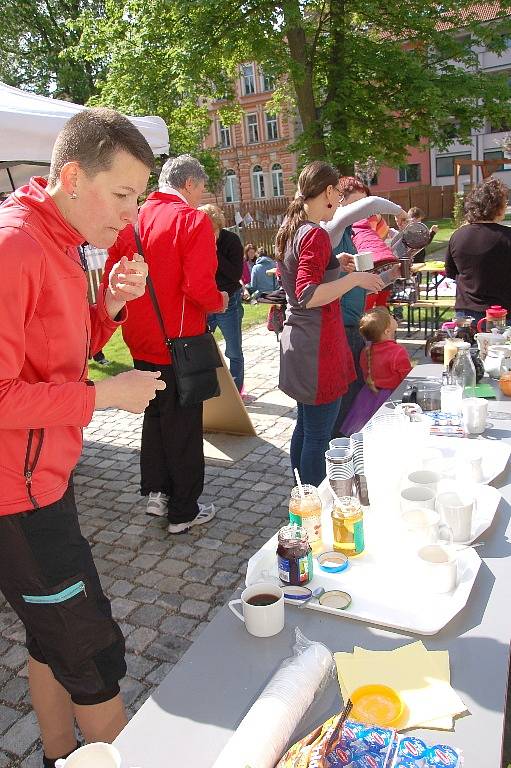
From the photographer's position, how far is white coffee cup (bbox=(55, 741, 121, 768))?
43.6 inches


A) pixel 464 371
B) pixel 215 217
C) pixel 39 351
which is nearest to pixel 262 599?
pixel 39 351

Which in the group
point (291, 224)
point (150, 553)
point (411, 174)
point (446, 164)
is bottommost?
point (150, 553)

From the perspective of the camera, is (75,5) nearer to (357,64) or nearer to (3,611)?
(357,64)

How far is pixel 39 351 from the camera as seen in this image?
1.58 m

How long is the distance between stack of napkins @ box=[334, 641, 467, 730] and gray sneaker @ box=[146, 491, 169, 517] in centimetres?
272

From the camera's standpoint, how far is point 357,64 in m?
13.1

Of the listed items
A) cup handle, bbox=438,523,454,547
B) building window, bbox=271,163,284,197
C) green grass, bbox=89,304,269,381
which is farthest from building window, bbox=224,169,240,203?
cup handle, bbox=438,523,454,547

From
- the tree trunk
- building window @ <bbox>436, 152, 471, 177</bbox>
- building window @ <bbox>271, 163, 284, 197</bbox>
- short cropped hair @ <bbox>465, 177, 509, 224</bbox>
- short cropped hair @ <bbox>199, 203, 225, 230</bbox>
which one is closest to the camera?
short cropped hair @ <bbox>465, 177, 509, 224</bbox>

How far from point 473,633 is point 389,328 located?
2.76 m

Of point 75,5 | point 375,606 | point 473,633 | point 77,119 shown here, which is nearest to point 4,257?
point 77,119

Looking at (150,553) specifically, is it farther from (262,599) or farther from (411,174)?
(411,174)

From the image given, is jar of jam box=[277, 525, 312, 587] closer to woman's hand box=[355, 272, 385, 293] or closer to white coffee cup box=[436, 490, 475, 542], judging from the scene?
white coffee cup box=[436, 490, 475, 542]

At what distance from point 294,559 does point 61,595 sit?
62cm

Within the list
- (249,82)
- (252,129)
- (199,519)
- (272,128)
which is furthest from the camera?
(252,129)
